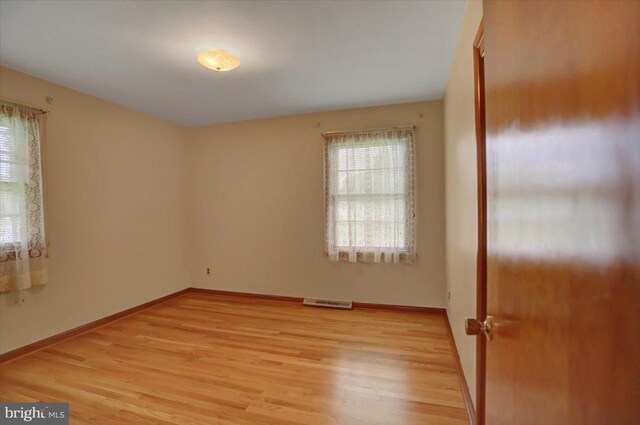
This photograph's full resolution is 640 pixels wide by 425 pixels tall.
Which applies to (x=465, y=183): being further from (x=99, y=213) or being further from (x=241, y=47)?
(x=99, y=213)

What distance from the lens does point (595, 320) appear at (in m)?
0.34

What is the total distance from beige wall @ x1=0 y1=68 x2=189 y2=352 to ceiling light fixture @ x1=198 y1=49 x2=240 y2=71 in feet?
5.47

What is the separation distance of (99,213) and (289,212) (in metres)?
2.09

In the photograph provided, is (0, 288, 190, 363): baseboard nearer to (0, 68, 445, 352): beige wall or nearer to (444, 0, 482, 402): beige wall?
(0, 68, 445, 352): beige wall

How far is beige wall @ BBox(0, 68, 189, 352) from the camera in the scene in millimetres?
2381

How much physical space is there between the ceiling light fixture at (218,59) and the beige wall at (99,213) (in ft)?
5.47

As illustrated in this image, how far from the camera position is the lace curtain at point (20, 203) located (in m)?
2.15

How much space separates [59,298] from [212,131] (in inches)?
102

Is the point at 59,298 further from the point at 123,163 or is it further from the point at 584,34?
the point at 584,34

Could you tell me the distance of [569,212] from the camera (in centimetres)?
39

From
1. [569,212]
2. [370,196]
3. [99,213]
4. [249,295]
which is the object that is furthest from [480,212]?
[99,213]

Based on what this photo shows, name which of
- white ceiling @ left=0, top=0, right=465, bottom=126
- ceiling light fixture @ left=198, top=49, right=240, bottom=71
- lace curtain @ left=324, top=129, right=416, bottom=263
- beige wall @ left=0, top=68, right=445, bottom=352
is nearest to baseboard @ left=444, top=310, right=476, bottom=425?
beige wall @ left=0, top=68, right=445, bottom=352

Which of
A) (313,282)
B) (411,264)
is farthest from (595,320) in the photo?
(313,282)

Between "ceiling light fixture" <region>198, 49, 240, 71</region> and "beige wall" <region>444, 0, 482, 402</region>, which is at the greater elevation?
"ceiling light fixture" <region>198, 49, 240, 71</region>
